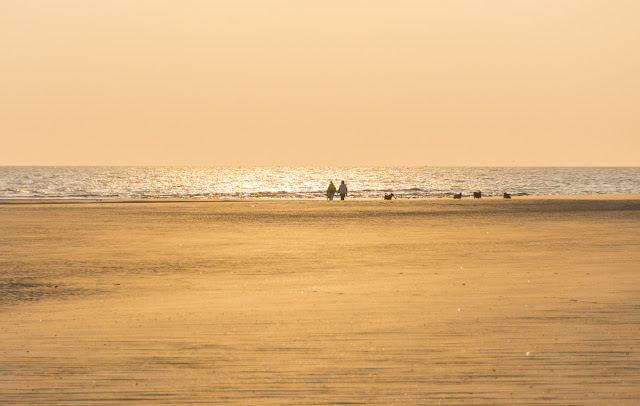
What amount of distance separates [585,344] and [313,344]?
11.2 ft

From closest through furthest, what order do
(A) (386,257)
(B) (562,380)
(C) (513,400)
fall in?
(C) (513,400) < (B) (562,380) < (A) (386,257)

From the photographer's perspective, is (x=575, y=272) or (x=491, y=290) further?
(x=575, y=272)

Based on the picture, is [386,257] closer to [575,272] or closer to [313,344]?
[575,272]

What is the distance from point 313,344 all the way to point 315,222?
78.6 feet

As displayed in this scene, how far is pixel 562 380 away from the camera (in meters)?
8.37

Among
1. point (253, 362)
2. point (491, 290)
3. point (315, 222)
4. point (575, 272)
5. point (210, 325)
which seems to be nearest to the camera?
point (253, 362)

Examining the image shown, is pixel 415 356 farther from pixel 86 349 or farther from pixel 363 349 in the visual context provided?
pixel 86 349

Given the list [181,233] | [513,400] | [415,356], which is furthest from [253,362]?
[181,233]

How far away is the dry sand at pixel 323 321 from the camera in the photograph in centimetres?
826

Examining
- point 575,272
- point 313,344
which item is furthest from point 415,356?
point 575,272

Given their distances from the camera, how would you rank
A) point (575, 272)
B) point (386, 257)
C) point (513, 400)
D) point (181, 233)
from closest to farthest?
1. point (513, 400)
2. point (575, 272)
3. point (386, 257)
4. point (181, 233)

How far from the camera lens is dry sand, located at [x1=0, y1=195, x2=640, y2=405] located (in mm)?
8258

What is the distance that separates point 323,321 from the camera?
1155cm

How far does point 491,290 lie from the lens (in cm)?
1427
